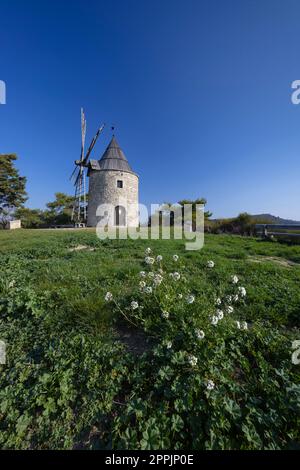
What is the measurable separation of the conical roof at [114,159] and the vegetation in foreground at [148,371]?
65.2 feet

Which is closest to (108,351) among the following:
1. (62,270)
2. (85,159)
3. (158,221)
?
(62,270)

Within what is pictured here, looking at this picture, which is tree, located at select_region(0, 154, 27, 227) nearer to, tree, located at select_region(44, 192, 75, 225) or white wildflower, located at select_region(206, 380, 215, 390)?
tree, located at select_region(44, 192, 75, 225)

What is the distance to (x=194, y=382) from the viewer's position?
1.59 m

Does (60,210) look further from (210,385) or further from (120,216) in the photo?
(210,385)

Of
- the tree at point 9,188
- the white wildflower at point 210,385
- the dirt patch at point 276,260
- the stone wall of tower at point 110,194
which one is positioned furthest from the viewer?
the tree at point 9,188

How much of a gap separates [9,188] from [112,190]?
1767 centimetres

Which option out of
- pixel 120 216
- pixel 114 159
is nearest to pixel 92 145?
pixel 114 159

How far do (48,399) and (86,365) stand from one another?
37 centimetres

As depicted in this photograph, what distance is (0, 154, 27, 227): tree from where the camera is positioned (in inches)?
1057

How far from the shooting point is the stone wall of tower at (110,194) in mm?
20703

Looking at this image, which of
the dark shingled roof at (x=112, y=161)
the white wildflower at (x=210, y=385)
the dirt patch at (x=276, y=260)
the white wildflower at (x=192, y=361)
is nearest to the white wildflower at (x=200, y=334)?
the white wildflower at (x=192, y=361)

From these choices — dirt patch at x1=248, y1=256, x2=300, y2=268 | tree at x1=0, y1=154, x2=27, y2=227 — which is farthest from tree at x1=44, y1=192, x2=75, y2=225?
dirt patch at x1=248, y1=256, x2=300, y2=268

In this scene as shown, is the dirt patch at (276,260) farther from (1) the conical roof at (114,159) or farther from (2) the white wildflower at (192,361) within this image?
(1) the conical roof at (114,159)
